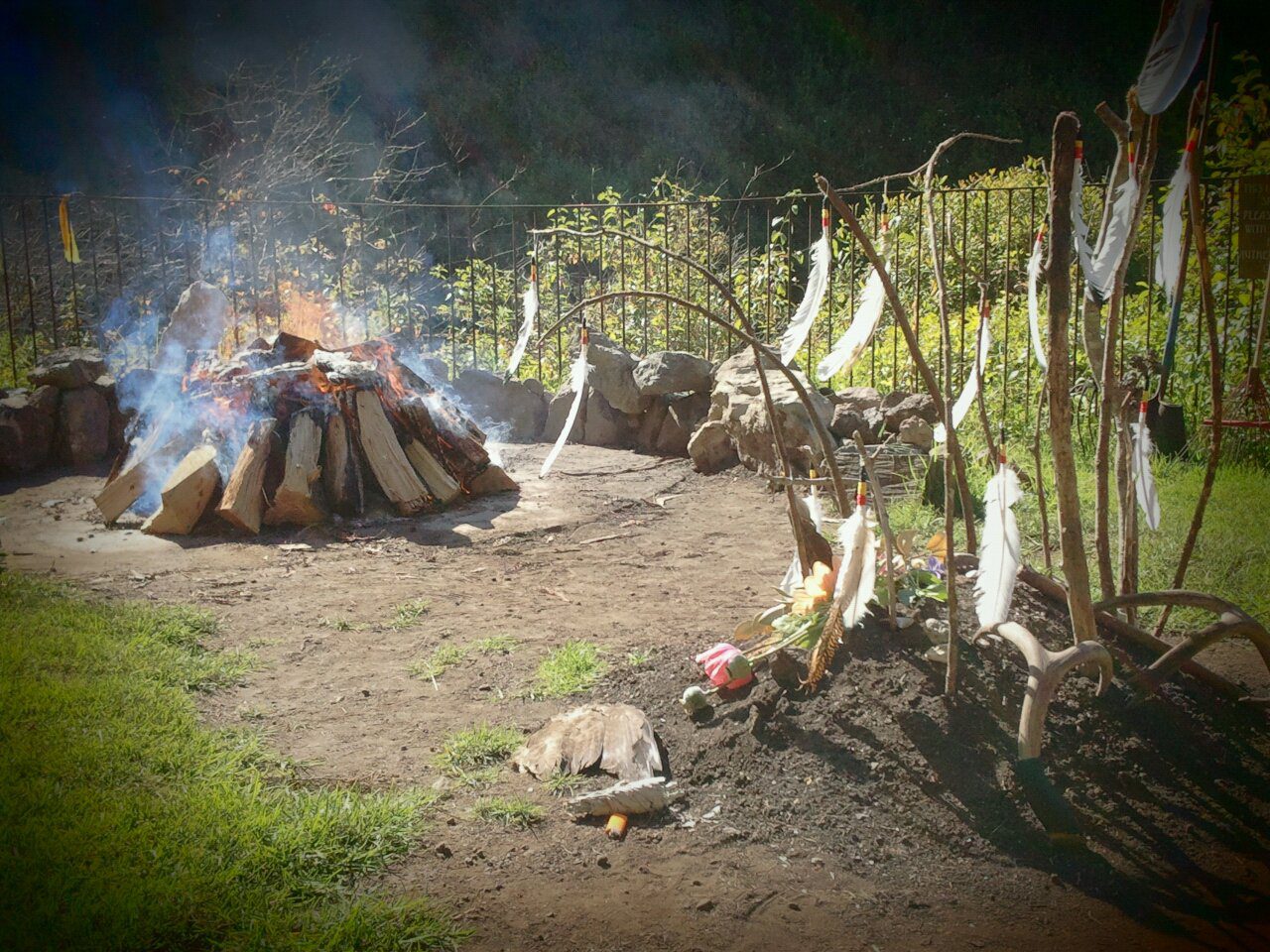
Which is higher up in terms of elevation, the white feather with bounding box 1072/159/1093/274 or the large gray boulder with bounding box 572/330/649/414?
the white feather with bounding box 1072/159/1093/274

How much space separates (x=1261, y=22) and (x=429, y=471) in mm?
5734

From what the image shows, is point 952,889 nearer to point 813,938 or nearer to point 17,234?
point 813,938

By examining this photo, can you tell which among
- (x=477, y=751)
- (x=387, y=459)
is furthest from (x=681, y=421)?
(x=477, y=751)

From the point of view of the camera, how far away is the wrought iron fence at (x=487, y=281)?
323 inches

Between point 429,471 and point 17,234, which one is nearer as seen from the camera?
point 429,471

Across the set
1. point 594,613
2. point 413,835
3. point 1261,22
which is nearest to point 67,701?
point 413,835

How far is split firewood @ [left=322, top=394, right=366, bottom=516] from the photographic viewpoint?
5.63 metres

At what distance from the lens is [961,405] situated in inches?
105

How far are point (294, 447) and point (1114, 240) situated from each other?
14.5 ft

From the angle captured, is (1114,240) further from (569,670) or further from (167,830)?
(167,830)

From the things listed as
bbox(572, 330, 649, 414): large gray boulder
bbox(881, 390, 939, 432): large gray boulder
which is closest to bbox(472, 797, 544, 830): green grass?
bbox(881, 390, 939, 432): large gray boulder

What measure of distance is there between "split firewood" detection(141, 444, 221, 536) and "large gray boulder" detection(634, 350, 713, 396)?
10.8 ft

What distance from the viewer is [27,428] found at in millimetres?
6516

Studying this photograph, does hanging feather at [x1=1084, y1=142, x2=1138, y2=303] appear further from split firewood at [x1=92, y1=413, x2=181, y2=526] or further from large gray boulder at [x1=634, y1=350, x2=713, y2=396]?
large gray boulder at [x1=634, y1=350, x2=713, y2=396]
